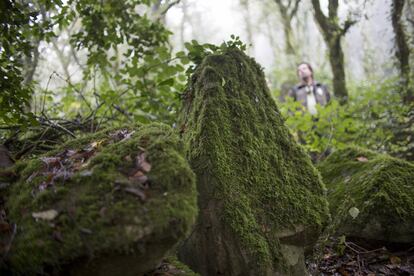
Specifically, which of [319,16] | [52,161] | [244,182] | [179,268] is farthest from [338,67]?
[52,161]

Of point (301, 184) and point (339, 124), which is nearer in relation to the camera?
point (301, 184)

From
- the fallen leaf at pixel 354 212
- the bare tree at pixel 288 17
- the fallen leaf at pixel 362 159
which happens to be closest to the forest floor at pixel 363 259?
the fallen leaf at pixel 354 212

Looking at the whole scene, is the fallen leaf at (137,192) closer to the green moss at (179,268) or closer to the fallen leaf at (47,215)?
the fallen leaf at (47,215)

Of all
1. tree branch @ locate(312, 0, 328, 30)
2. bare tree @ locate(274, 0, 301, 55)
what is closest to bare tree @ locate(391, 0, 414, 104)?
tree branch @ locate(312, 0, 328, 30)

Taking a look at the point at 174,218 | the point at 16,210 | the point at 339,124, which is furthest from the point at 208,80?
the point at 339,124

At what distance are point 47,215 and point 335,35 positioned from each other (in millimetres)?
7447

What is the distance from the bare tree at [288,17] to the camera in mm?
10742

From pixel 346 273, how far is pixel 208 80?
2.15 m

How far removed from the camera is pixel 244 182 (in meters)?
2.47

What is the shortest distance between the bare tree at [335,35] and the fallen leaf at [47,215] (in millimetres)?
6703

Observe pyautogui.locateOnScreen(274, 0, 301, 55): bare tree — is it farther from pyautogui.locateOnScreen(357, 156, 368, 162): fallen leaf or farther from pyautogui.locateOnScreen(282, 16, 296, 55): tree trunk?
pyautogui.locateOnScreen(357, 156, 368, 162): fallen leaf

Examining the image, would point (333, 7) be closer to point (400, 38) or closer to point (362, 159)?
point (400, 38)

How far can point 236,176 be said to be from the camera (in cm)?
246

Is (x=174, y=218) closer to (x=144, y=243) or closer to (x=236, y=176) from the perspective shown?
(x=144, y=243)
